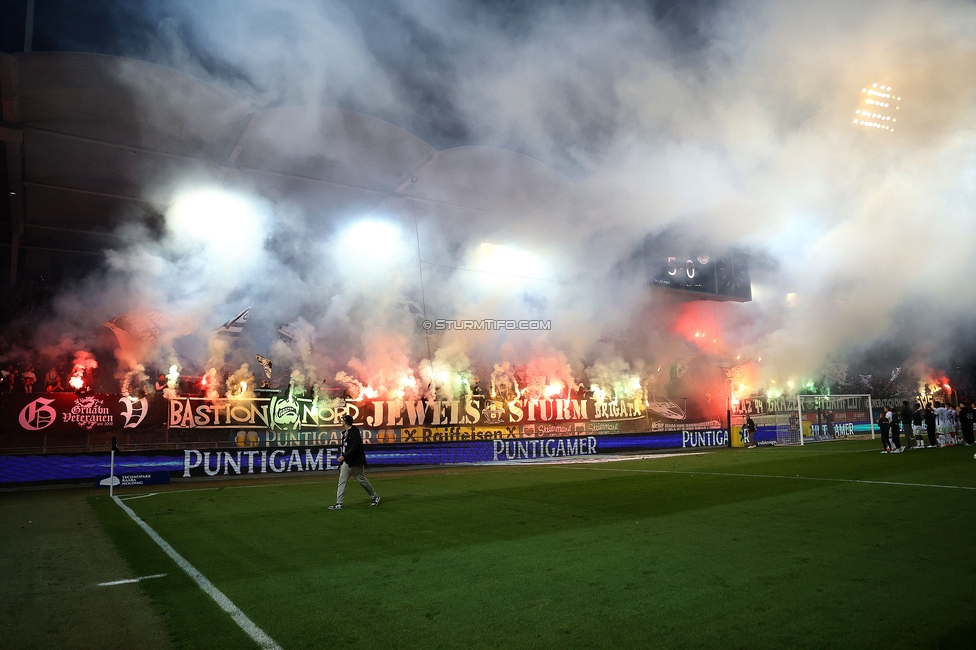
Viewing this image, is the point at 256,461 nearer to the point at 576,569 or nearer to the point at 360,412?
the point at 360,412

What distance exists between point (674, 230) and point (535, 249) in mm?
7813

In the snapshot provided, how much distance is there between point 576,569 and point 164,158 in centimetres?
2132

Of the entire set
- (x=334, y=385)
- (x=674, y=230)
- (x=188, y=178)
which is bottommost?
(x=334, y=385)

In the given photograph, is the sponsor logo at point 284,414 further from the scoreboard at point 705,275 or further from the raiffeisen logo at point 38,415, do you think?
the scoreboard at point 705,275

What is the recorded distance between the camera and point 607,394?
1378 inches

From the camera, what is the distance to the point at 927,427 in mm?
19016

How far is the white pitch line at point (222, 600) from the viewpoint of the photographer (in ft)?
12.0

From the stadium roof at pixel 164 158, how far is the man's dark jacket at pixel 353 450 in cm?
1251

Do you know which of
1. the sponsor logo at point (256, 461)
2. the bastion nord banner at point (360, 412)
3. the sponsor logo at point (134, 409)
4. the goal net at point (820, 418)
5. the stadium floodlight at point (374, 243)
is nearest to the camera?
the sponsor logo at point (256, 461)

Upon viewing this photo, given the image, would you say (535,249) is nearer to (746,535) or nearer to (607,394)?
(607,394)

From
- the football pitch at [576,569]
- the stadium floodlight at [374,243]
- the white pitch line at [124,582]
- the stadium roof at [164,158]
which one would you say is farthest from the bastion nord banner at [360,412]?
the white pitch line at [124,582]

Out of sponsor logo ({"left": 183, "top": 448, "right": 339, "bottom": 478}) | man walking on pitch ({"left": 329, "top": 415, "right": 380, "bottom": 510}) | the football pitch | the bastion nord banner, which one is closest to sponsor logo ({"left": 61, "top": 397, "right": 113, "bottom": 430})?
the bastion nord banner

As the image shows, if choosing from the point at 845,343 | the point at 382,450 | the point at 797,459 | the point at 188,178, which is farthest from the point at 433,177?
the point at 845,343

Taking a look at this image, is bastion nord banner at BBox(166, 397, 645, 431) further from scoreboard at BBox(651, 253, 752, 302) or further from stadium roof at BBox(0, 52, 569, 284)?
scoreboard at BBox(651, 253, 752, 302)
